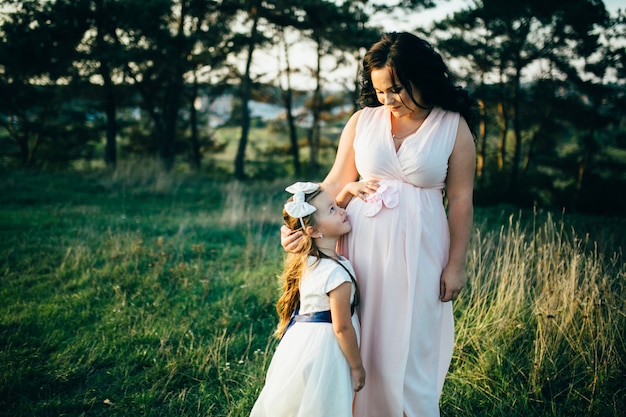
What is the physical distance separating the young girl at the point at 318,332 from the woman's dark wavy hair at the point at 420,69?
635 mm

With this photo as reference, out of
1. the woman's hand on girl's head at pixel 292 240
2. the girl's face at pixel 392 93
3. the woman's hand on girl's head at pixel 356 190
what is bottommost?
the woman's hand on girl's head at pixel 292 240

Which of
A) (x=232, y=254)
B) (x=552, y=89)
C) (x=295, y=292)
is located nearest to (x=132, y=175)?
(x=232, y=254)

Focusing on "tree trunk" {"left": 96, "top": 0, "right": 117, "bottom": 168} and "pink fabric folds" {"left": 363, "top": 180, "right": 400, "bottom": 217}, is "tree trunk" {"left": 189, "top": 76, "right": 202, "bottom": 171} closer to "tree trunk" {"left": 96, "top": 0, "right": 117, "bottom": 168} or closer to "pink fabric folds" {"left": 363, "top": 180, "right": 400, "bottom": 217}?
"tree trunk" {"left": 96, "top": 0, "right": 117, "bottom": 168}

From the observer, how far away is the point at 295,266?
2057mm

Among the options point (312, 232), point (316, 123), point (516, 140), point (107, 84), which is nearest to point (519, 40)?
point (516, 140)

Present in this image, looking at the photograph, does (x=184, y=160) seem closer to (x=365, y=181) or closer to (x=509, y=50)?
(x=509, y=50)

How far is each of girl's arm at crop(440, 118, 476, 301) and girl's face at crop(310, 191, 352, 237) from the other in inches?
20.9

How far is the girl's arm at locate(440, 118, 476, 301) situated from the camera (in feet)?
6.42

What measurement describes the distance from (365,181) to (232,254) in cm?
413

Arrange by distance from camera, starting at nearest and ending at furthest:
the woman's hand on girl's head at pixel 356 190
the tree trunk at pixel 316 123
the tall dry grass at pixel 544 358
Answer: the woman's hand on girl's head at pixel 356 190 → the tall dry grass at pixel 544 358 → the tree trunk at pixel 316 123

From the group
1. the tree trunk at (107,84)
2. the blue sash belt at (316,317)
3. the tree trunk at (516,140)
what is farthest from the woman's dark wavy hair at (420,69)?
the tree trunk at (516,140)

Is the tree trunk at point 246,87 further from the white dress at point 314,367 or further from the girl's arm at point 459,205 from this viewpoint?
the white dress at point 314,367

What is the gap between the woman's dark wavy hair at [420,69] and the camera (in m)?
1.91

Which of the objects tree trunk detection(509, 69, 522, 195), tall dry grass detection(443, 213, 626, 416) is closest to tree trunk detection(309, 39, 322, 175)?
tree trunk detection(509, 69, 522, 195)
